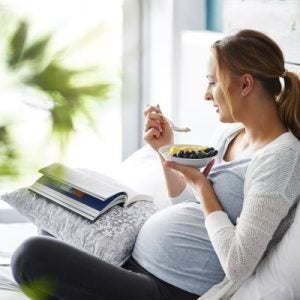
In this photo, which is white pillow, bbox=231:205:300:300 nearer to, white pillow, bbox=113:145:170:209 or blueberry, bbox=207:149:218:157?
blueberry, bbox=207:149:218:157

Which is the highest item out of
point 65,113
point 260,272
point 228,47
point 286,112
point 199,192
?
point 65,113

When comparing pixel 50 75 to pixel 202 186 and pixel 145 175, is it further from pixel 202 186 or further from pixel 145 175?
pixel 145 175

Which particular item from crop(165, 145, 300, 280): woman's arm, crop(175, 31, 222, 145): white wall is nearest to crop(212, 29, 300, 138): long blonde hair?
crop(165, 145, 300, 280): woman's arm

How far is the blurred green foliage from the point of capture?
34 centimetres

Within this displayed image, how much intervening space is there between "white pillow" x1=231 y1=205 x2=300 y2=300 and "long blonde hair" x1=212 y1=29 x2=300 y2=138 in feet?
0.76

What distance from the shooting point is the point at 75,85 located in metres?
0.35

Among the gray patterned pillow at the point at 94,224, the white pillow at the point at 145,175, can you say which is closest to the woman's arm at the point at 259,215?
the gray patterned pillow at the point at 94,224

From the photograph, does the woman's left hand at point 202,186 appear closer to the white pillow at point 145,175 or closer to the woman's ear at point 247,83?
the woman's ear at point 247,83

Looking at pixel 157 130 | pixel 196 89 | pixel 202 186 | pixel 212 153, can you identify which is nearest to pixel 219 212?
pixel 202 186

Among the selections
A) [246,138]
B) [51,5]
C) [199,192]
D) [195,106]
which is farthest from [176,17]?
[51,5]

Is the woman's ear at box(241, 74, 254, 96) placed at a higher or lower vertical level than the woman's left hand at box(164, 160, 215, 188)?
higher

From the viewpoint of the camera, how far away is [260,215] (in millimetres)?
1348

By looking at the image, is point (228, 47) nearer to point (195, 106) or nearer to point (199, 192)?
point (199, 192)

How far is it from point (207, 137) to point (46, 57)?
2081mm
